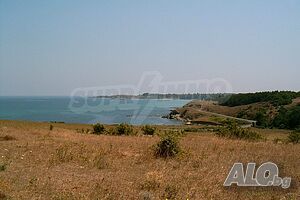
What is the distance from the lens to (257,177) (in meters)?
8.98

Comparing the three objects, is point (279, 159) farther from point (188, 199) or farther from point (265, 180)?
point (188, 199)

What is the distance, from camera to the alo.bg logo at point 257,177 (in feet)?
27.9

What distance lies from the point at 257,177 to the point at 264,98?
156385 mm

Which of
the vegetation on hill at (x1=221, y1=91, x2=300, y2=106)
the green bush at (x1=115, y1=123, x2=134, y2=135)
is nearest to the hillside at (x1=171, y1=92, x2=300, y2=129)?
the vegetation on hill at (x1=221, y1=91, x2=300, y2=106)

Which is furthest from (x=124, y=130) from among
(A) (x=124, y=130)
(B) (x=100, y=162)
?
(B) (x=100, y=162)

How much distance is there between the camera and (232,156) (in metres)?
12.5

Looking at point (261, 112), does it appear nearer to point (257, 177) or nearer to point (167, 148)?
point (167, 148)

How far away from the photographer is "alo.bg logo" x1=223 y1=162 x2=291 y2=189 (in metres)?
8.51

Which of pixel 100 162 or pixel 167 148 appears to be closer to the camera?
pixel 100 162

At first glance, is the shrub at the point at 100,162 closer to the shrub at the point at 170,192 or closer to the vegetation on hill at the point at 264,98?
the shrub at the point at 170,192

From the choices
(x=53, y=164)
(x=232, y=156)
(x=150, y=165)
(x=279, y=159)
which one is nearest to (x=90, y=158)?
(x=53, y=164)

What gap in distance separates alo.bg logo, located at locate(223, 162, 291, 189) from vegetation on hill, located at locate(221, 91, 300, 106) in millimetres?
133467

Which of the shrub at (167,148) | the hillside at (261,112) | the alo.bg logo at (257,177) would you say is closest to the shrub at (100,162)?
the shrub at (167,148)

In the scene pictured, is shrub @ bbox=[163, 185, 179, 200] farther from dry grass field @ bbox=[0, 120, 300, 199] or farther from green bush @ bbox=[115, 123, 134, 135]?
green bush @ bbox=[115, 123, 134, 135]
